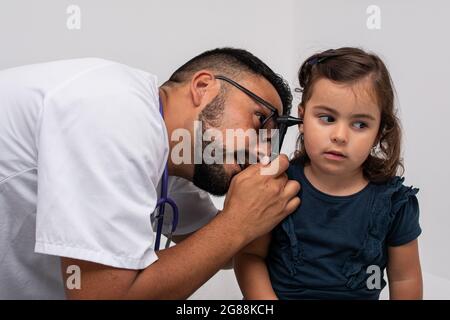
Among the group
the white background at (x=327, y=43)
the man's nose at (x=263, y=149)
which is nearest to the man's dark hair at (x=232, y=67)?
the man's nose at (x=263, y=149)

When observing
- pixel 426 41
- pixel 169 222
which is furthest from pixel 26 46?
pixel 426 41

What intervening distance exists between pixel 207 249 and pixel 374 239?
0.37 meters

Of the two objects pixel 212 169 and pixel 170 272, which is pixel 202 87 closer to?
pixel 212 169

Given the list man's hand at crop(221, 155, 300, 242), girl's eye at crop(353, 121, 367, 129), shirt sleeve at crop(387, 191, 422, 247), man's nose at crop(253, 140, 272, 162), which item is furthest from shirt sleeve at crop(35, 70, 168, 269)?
shirt sleeve at crop(387, 191, 422, 247)

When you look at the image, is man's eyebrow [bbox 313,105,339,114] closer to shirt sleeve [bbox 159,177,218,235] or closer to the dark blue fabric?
the dark blue fabric

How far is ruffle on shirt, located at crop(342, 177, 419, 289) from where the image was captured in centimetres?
113

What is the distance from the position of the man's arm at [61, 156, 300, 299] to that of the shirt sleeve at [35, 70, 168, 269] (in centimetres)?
3

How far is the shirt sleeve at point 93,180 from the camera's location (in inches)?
35.7

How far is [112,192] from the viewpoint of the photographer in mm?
919

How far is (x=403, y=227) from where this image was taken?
1149 millimetres

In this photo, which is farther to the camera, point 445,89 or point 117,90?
point 445,89

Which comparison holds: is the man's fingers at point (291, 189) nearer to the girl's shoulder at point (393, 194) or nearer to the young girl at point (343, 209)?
the young girl at point (343, 209)
